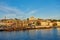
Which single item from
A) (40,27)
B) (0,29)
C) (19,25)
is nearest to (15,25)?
(19,25)

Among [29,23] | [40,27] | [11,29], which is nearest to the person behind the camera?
[29,23]

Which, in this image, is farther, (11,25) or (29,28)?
(29,28)

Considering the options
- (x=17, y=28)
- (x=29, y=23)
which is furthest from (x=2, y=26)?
(x=29, y=23)

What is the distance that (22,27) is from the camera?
11516 millimetres

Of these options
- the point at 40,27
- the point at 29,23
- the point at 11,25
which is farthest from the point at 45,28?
the point at 11,25

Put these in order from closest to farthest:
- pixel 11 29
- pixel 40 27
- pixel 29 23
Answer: pixel 29 23, pixel 11 29, pixel 40 27

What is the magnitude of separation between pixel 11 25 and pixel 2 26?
0.66 m

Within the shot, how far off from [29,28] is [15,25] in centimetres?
124

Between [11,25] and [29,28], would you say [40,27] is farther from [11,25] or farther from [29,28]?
[11,25]

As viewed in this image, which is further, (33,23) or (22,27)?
(22,27)

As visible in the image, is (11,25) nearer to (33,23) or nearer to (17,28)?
(17,28)

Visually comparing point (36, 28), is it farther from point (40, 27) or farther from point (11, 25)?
point (11, 25)

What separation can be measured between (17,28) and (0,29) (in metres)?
1.24

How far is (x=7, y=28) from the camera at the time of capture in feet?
35.0
